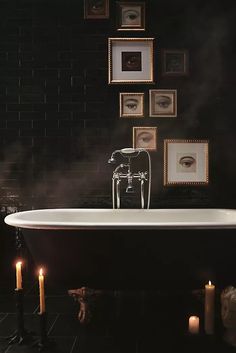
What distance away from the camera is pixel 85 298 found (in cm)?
244

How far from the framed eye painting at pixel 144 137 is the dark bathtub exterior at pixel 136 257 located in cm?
111

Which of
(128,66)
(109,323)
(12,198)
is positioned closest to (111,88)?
(128,66)

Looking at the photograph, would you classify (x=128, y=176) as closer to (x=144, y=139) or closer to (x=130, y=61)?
(x=144, y=139)

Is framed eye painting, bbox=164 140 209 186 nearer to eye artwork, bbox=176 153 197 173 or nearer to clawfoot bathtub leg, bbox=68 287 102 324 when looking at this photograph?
eye artwork, bbox=176 153 197 173

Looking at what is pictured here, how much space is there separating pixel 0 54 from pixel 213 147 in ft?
6.07

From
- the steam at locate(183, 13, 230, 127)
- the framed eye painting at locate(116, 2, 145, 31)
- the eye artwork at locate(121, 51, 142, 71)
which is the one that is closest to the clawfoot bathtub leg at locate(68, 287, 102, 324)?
the steam at locate(183, 13, 230, 127)

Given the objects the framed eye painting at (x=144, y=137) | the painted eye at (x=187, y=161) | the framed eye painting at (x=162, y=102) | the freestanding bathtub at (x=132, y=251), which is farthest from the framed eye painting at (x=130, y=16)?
the freestanding bathtub at (x=132, y=251)

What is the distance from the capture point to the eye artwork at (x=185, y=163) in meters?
3.13

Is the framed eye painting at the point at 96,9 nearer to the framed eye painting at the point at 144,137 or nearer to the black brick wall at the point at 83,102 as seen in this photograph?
the black brick wall at the point at 83,102

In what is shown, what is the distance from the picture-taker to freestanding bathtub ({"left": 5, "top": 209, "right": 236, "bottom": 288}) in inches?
84.4

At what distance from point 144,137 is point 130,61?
614 mm

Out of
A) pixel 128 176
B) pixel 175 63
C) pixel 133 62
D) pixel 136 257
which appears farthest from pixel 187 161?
A: pixel 136 257

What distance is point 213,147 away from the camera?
3135 mm

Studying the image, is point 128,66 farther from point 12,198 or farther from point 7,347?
point 7,347
